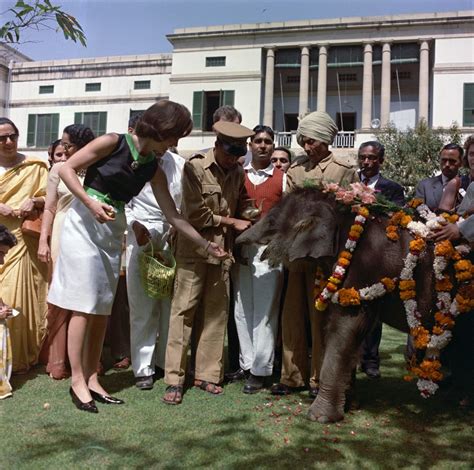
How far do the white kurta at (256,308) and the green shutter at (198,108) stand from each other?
30612 mm

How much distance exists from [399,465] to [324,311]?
1.33 metres

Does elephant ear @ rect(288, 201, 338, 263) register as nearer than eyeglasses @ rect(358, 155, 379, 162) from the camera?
Yes

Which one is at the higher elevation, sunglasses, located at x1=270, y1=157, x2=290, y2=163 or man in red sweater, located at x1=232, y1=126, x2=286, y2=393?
sunglasses, located at x1=270, y1=157, x2=290, y2=163

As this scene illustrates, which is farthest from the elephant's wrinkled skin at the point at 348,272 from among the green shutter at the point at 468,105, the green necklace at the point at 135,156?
the green shutter at the point at 468,105

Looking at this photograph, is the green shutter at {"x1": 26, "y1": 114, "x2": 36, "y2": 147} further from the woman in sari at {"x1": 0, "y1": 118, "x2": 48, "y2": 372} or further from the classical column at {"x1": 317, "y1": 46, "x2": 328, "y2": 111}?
the woman in sari at {"x1": 0, "y1": 118, "x2": 48, "y2": 372}

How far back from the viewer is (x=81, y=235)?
13.5 feet

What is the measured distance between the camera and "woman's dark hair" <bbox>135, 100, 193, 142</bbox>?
397 cm

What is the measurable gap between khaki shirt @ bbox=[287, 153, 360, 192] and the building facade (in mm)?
28204

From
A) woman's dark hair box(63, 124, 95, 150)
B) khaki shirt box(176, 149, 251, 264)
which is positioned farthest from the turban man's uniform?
woman's dark hair box(63, 124, 95, 150)

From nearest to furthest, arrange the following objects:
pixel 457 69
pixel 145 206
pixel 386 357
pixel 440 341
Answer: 1. pixel 440 341
2. pixel 145 206
3. pixel 386 357
4. pixel 457 69

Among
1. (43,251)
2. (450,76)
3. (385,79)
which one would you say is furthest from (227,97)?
(43,251)

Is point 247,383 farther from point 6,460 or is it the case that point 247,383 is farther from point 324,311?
point 6,460

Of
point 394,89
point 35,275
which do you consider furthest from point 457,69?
point 35,275

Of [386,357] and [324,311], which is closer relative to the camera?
[324,311]
